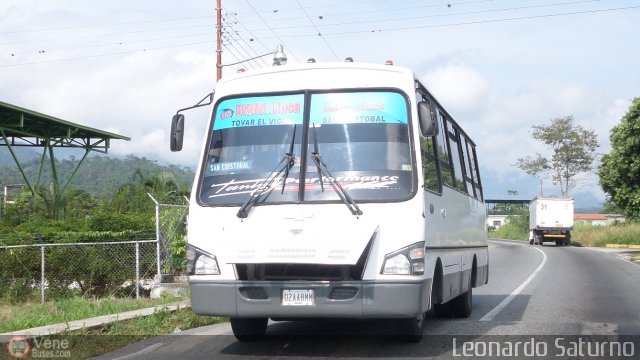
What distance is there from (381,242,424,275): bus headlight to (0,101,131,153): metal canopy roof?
71.1 ft

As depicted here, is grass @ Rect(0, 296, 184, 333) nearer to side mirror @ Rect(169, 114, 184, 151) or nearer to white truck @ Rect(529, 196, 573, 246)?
side mirror @ Rect(169, 114, 184, 151)

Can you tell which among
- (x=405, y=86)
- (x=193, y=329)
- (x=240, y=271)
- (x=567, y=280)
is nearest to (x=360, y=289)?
(x=240, y=271)

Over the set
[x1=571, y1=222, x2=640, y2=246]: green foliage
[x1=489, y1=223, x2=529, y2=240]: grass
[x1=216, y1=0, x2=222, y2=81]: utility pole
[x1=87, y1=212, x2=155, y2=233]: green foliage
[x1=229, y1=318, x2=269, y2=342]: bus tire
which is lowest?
[x1=489, y1=223, x2=529, y2=240]: grass

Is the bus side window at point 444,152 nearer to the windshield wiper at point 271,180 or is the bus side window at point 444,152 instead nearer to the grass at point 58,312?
the windshield wiper at point 271,180

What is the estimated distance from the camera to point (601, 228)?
61.8m

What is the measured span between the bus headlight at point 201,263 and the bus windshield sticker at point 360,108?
174 centimetres

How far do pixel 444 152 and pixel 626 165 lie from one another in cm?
2826

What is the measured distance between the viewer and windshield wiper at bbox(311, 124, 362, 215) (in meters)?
7.50

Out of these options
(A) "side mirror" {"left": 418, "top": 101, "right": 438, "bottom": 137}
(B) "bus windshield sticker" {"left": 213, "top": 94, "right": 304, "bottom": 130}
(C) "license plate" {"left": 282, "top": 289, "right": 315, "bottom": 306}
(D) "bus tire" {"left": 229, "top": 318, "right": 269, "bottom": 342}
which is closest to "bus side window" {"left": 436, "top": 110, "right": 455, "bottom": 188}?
(A) "side mirror" {"left": 418, "top": 101, "right": 438, "bottom": 137}

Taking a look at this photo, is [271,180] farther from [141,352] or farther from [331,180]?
[141,352]

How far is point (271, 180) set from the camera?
788cm

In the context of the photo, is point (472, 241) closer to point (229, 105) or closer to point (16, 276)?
point (229, 105)

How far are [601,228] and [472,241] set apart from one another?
53689 millimetres

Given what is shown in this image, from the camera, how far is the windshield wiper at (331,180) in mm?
7496
